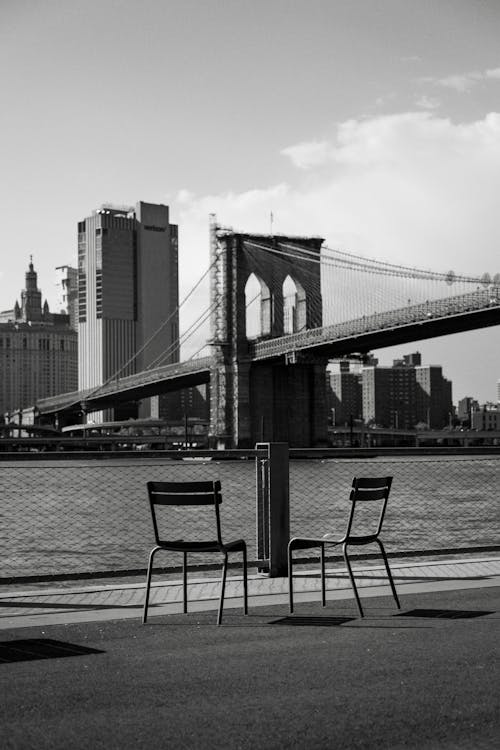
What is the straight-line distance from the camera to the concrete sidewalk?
5.87 meters

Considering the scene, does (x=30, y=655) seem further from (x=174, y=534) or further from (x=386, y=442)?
(x=386, y=442)

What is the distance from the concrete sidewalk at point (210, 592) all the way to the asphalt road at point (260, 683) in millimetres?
319

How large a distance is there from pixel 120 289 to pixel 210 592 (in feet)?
495

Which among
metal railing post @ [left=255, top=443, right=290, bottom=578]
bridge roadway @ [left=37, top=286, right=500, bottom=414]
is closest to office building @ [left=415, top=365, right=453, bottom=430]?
bridge roadway @ [left=37, top=286, right=500, bottom=414]

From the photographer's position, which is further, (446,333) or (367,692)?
(446,333)

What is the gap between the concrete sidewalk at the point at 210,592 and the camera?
5867mm

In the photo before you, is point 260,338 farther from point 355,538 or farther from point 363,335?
point 355,538

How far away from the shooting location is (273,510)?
7328 millimetres

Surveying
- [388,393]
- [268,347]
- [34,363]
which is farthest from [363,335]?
[34,363]

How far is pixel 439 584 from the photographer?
6.76 m

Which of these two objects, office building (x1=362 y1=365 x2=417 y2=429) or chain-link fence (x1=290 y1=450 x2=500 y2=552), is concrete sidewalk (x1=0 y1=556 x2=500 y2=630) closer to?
chain-link fence (x1=290 y1=450 x2=500 y2=552)

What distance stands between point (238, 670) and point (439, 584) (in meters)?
2.67

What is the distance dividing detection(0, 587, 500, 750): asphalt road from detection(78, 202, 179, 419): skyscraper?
14509cm

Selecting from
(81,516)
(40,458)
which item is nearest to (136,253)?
(81,516)
